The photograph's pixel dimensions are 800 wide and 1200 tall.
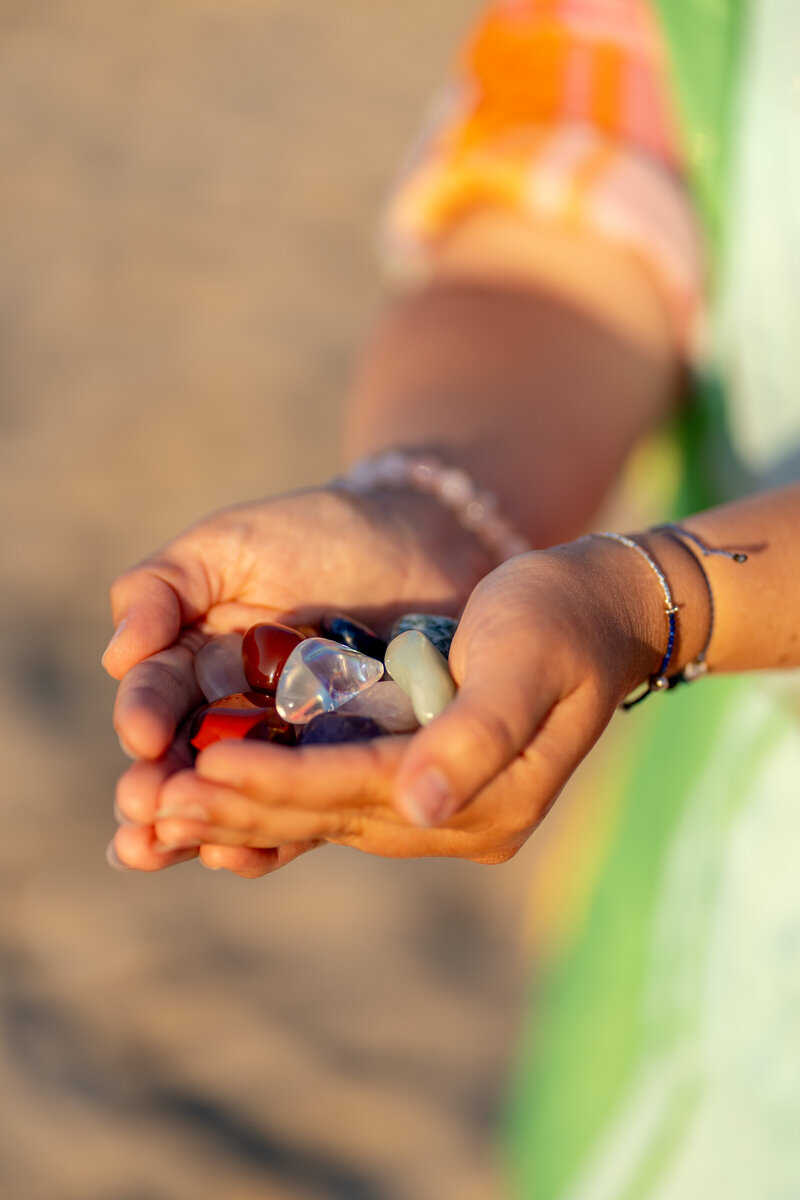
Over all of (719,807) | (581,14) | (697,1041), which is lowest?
(697,1041)

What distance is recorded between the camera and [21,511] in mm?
2725

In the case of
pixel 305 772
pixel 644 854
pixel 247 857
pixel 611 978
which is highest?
pixel 305 772

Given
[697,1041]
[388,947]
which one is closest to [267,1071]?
[388,947]

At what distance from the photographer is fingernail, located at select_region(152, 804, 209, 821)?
76 cm

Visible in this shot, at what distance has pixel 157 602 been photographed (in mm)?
970

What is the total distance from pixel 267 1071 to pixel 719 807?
42.8 inches

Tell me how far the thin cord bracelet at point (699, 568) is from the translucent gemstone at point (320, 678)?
0.98ft

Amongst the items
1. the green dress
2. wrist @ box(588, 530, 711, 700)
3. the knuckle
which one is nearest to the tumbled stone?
the knuckle

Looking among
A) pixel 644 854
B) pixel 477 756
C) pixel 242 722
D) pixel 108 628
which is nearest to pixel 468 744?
pixel 477 756

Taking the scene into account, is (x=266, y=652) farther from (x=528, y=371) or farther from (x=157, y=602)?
(x=528, y=371)

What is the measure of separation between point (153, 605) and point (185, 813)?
10.2 inches

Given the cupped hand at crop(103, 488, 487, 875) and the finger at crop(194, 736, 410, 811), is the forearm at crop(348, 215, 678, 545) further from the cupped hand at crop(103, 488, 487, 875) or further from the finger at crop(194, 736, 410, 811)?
the finger at crop(194, 736, 410, 811)

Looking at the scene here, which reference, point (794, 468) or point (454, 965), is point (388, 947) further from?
point (794, 468)

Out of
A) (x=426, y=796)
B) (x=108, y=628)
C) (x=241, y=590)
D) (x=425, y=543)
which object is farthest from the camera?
(x=108, y=628)
